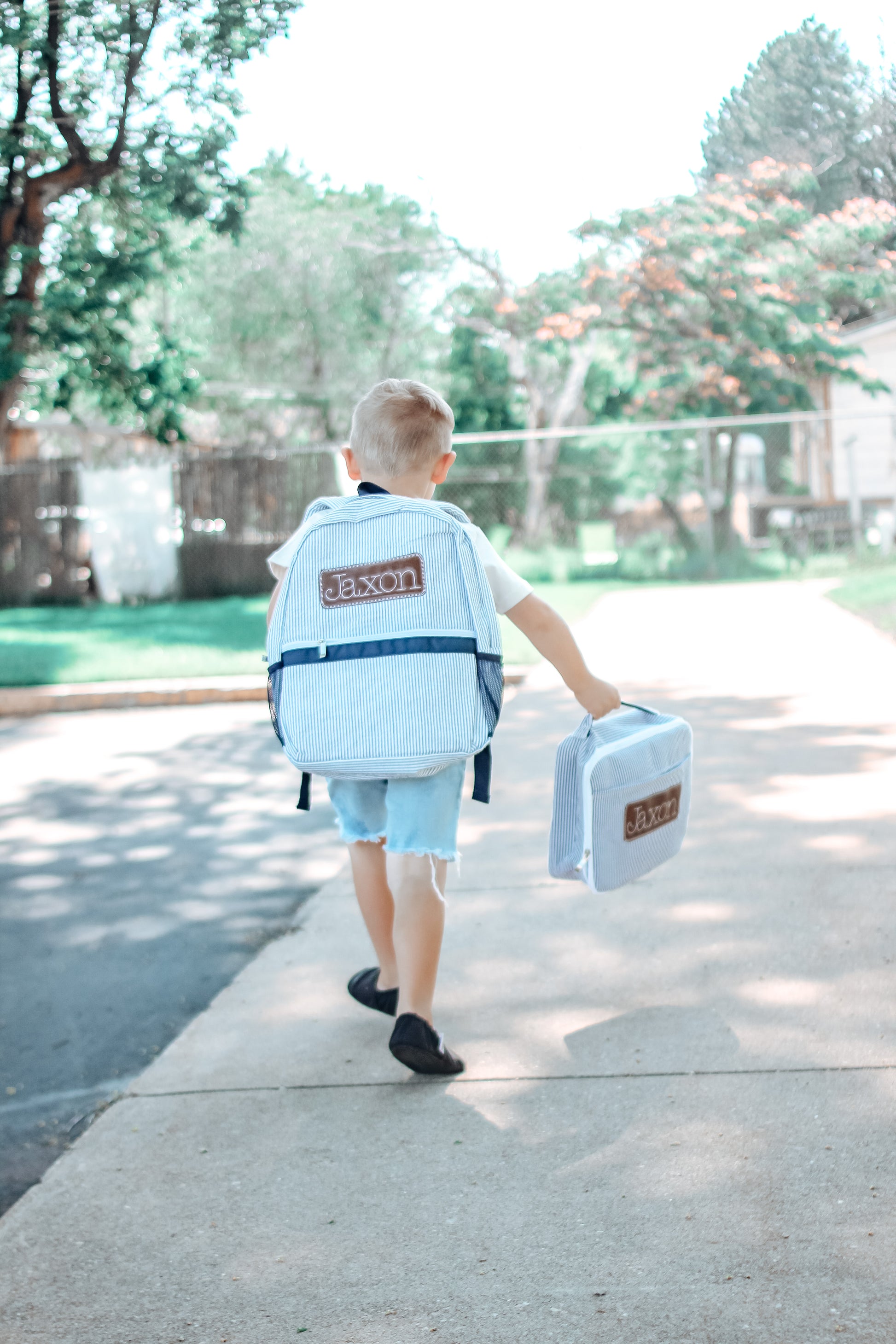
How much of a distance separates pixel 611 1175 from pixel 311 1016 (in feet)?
3.75

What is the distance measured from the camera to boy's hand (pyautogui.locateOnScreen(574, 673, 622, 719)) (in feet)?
Result: 9.55

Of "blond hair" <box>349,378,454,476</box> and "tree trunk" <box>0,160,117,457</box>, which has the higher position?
"tree trunk" <box>0,160,117,457</box>

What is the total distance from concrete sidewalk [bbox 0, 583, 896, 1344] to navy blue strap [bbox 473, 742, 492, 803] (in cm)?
63

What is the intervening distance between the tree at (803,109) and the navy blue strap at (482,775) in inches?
105

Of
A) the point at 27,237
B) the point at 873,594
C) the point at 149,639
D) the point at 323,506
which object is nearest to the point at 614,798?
the point at 323,506

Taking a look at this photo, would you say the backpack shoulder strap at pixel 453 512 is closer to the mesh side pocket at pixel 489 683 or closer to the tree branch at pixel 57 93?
the mesh side pocket at pixel 489 683

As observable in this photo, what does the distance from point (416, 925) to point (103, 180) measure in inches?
455

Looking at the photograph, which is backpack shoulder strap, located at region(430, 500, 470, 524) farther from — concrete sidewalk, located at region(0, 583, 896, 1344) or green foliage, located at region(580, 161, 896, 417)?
green foliage, located at region(580, 161, 896, 417)

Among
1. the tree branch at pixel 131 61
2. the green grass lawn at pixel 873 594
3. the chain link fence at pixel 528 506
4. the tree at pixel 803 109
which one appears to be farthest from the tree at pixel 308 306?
the tree at pixel 803 109

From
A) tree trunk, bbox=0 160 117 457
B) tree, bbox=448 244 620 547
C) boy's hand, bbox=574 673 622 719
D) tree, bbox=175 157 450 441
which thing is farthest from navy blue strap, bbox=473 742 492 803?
tree, bbox=175 157 450 441

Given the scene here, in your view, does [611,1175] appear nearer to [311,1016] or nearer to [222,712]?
[311,1016]

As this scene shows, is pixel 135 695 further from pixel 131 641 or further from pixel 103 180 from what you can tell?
pixel 103 180

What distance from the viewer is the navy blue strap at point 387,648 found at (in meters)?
2.69

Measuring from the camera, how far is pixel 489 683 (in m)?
2.77
